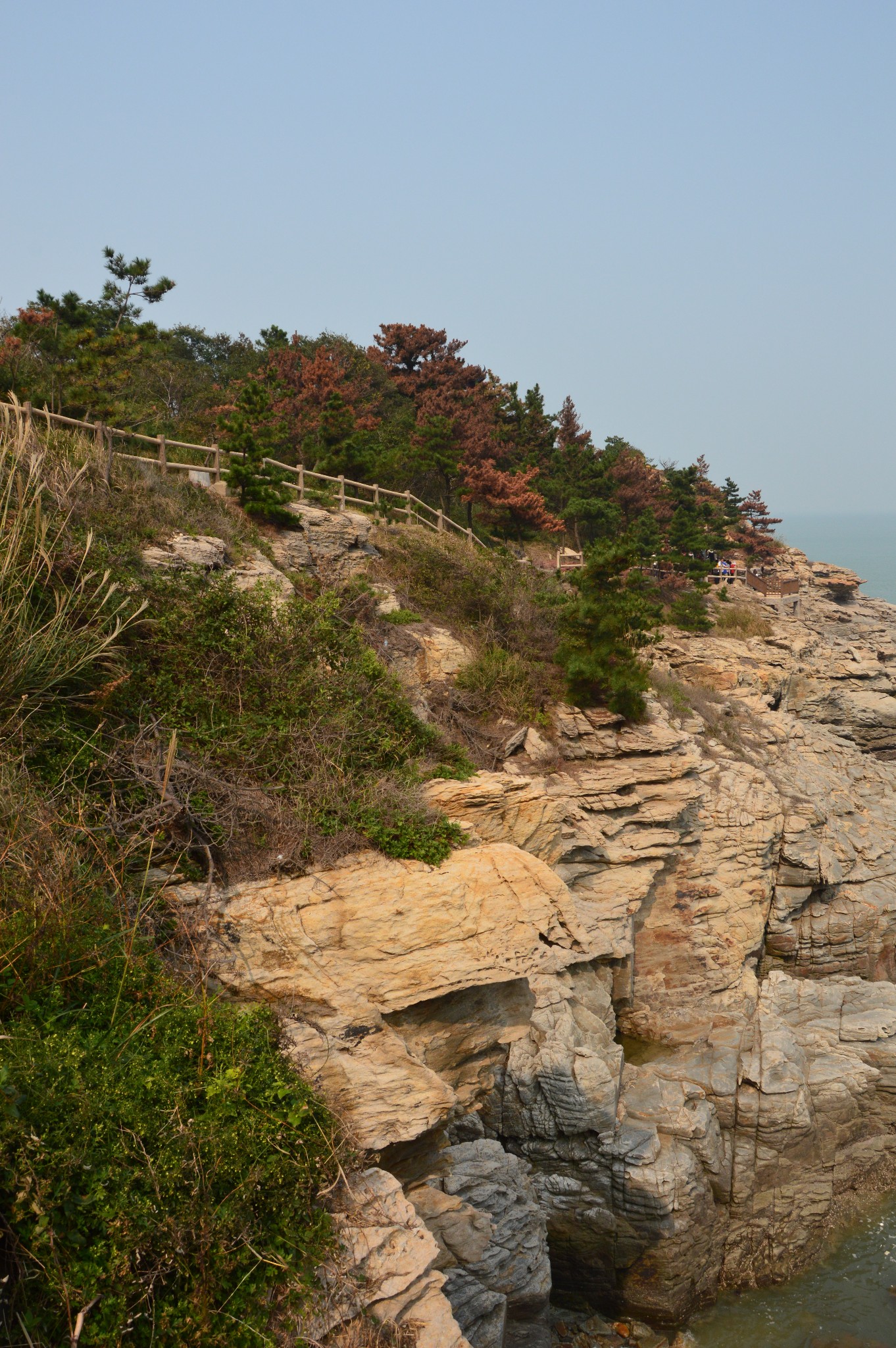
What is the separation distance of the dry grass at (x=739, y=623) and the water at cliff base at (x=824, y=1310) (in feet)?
71.8

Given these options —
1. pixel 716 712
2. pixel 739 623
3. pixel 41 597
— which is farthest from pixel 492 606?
pixel 739 623

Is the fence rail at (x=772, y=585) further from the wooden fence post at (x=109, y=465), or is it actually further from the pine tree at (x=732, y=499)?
the wooden fence post at (x=109, y=465)

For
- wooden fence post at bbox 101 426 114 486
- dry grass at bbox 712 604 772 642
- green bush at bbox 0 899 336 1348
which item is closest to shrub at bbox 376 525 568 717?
wooden fence post at bbox 101 426 114 486

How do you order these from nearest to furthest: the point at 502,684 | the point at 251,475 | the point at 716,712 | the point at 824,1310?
the point at 824,1310 → the point at 502,684 → the point at 251,475 → the point at 716,712

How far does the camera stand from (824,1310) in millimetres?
11328

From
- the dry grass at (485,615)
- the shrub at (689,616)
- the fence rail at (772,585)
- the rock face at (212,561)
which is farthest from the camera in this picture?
the fence rail at (772,585)

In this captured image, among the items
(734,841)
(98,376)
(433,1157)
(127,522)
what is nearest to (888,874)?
(734,841)

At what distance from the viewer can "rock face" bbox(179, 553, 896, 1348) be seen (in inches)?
300

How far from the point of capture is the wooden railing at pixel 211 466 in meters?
13.3

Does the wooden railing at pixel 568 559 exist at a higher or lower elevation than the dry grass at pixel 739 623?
higher

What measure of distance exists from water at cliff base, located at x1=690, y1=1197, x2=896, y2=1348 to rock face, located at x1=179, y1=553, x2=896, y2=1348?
330 mm

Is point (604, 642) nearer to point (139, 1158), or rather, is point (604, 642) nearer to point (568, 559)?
point (139, 1158)

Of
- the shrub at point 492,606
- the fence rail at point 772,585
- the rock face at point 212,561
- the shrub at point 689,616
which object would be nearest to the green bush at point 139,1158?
the rock face at point 212,561

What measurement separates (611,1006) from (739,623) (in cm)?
2271
